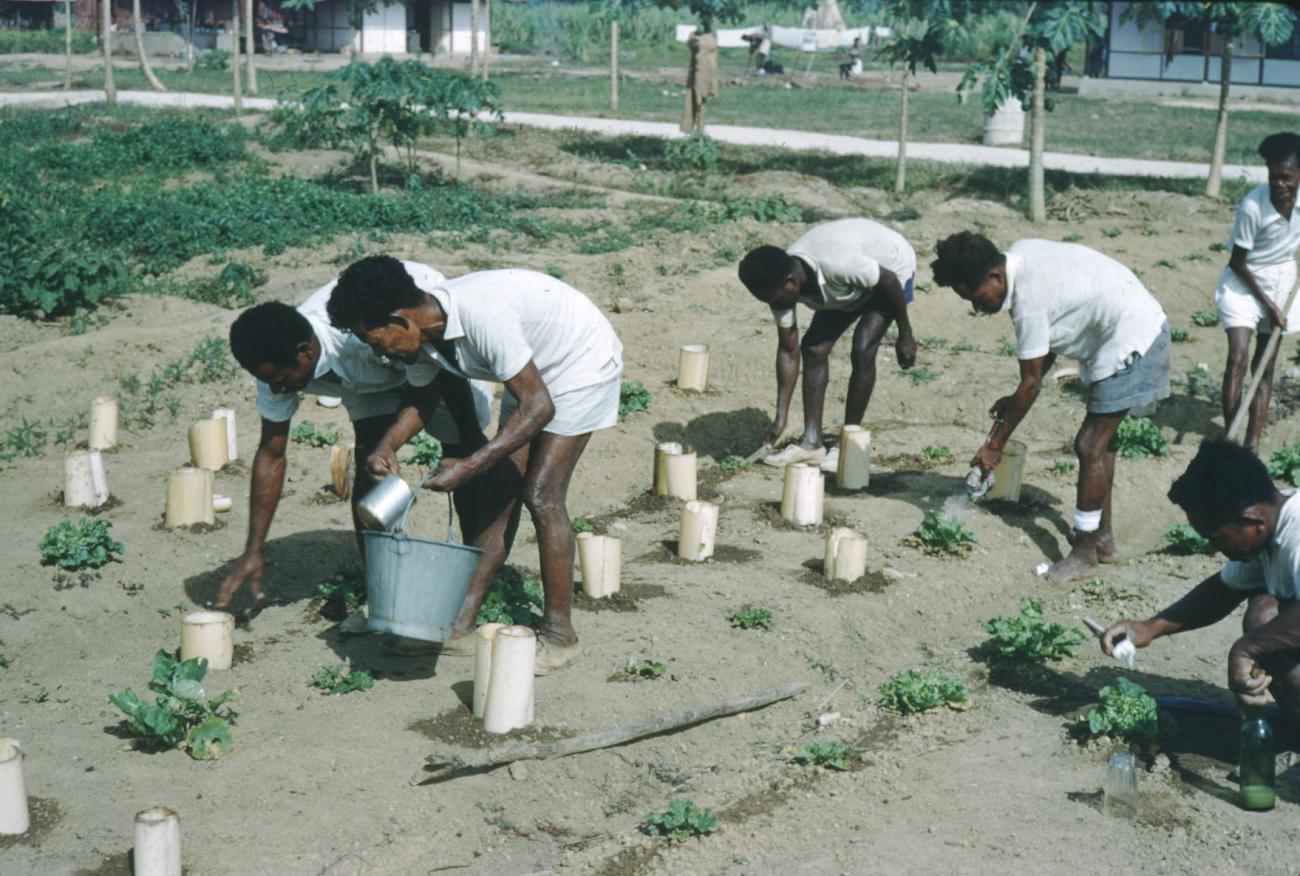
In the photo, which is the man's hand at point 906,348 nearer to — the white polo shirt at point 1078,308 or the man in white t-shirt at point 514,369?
the white polo shirt at point 1078,308

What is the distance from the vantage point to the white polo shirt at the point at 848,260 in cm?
725

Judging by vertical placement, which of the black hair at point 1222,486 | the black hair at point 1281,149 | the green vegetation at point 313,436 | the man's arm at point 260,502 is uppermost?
the black hair at point 1281,149

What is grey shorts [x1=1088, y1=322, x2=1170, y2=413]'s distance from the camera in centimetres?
636

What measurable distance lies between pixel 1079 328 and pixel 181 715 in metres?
4.12

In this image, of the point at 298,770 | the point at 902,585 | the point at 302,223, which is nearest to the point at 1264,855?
the point at 902,585

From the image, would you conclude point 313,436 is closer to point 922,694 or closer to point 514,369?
point 514,369

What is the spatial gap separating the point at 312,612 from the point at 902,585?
2.57 m

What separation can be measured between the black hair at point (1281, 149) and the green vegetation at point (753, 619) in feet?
12.5

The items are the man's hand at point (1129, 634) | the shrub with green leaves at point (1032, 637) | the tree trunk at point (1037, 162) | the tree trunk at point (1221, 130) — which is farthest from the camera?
the tree trunk at point (1221, 130)

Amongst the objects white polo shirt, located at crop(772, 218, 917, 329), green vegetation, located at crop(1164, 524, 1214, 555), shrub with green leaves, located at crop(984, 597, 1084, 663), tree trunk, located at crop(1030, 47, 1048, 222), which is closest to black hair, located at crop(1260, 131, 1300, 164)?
white polo shirt, located at crop(772, 218, 917, 329)

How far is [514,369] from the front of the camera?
4703 mm

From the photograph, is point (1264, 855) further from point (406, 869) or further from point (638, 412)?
point (638, 412)

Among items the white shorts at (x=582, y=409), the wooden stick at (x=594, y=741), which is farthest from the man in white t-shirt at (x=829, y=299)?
the wooden stick at (x=594, y=741)

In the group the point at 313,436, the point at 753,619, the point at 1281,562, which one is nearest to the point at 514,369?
the point at 753,619
